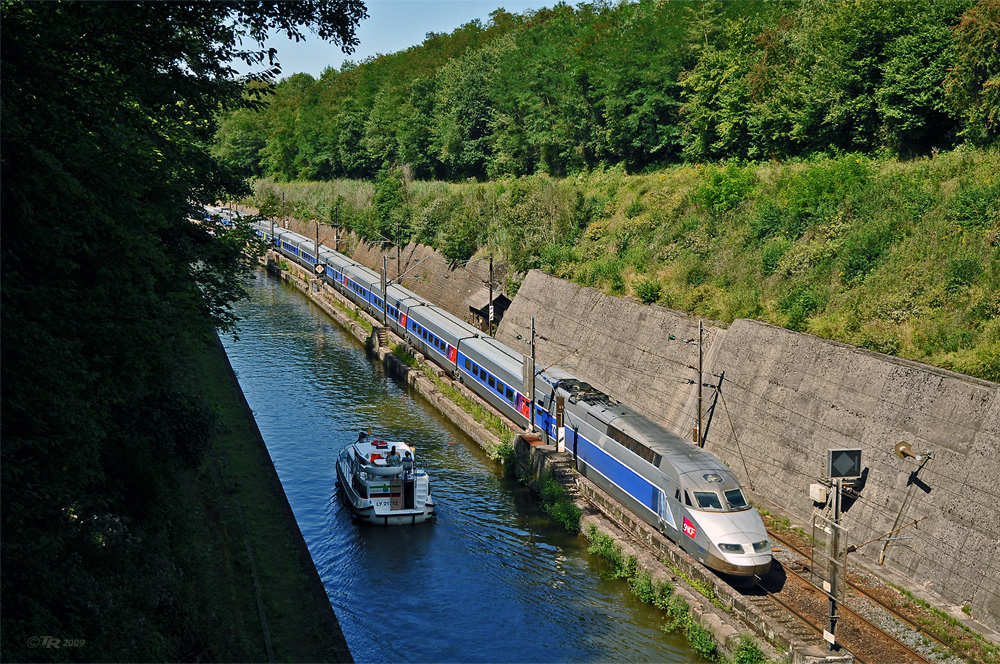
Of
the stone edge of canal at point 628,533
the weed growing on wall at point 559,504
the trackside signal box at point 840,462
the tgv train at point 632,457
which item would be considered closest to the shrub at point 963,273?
the tgv train at point 632,457

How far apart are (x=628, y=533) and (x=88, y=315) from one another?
14818mm

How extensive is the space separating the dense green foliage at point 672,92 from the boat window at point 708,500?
14479mm

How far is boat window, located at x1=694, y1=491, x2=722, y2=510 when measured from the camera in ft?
59.4

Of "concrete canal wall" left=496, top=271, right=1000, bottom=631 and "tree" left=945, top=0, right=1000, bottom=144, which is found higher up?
"tree" left=945, top=0, right=1000, bottom=144

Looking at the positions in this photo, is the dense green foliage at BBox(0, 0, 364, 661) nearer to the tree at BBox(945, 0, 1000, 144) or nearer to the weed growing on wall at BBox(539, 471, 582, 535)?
the weed growing on wall at BBox(539, 471, 582, 535)

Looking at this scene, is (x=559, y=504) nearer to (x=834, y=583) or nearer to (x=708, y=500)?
(x=708, y=500)

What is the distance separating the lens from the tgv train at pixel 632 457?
57.8 feet

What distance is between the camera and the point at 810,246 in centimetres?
2678

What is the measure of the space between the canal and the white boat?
46 cm

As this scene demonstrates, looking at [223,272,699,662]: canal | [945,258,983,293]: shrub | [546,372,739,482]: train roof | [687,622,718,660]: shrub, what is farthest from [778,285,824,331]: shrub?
[687,622,718,660]: shrub

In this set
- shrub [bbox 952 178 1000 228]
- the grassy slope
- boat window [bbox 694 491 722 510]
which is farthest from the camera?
shrub [bbox 952 178 1000 228]

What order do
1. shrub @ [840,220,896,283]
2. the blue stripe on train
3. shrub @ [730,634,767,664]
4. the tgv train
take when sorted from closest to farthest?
shrub @ [730,634,767,664] → the tgv train → the blue stripe on train → shrub @ [840,220,896,283]

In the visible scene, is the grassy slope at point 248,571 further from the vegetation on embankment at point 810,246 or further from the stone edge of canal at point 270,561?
the vegetation on embankment at point 810,246

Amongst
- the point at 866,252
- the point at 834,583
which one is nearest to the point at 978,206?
the point at 866,252
